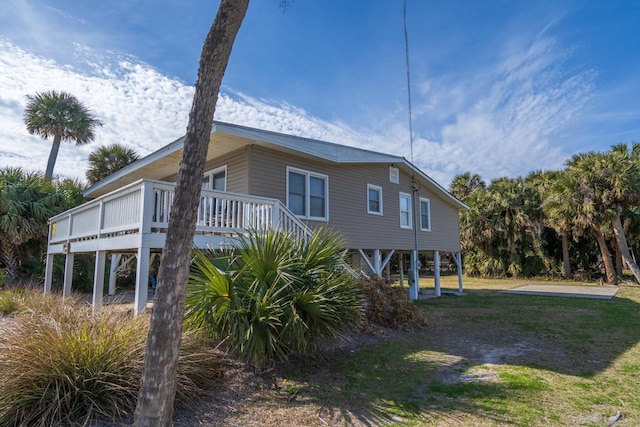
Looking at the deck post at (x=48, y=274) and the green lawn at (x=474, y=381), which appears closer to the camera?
the green lawn at (x=474, y=381)

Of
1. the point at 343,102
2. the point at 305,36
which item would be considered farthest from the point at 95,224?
the point at 343,102

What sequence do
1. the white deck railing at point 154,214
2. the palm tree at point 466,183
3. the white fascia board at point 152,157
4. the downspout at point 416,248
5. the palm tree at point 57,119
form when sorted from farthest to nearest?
the palm tree at point 466,183
the palm tree at point 57,119
the downspout at point 416,248
the white fascia board at point 152,157
the white deck railing at point 154,214

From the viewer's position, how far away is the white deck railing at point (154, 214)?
6730 millimetres

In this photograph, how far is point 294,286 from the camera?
18.0ft

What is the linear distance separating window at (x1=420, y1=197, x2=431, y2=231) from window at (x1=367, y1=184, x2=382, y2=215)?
3.36 meters

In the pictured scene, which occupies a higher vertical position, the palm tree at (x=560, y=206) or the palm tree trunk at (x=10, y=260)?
the palm tree at (x=560, y=206)

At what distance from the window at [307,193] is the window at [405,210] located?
4.62 metres

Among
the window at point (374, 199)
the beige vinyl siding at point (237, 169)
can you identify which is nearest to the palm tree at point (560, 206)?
the window at point (374, 199)

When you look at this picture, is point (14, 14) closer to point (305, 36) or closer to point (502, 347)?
point (305, 36)

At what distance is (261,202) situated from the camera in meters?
8.41

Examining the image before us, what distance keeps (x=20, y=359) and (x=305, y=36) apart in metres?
8.68

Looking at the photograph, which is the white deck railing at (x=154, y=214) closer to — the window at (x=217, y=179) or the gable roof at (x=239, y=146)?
the gable roof at (x=239, y=146)

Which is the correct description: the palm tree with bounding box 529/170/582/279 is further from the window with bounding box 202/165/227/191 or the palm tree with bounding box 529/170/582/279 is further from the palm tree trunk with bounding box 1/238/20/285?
the palm tree trunk with bounding box 1/238/20/285

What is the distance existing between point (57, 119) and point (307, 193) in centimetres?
2041
